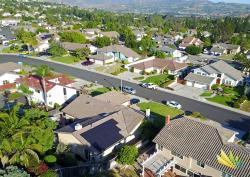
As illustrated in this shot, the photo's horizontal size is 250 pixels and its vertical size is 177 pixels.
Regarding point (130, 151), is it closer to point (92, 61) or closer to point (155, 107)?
point (155, 107)

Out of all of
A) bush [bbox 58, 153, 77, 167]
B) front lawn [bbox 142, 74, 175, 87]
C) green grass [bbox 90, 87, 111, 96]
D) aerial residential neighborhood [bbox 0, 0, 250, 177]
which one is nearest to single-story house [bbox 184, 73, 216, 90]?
aerial residential neighborhood [bbox 0, 0, 250, 177]

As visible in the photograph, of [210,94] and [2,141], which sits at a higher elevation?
[2,141]

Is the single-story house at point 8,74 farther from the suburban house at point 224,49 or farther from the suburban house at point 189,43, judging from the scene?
the suburban house at point 224,49

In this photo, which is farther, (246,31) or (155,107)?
(246,31)

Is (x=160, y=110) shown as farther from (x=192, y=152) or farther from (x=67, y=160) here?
(x=67, y=160)

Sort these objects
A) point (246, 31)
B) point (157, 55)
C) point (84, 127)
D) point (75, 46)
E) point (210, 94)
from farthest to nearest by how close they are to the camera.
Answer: point (246, 31)
point (75, 46)
point (157, 55)
point (210, 94)
point (84, 127)

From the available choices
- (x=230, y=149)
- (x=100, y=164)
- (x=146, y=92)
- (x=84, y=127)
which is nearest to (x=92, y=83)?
(x=146, y=92)

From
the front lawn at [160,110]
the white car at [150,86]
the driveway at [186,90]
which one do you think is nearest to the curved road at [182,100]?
the white car at [150,86]
